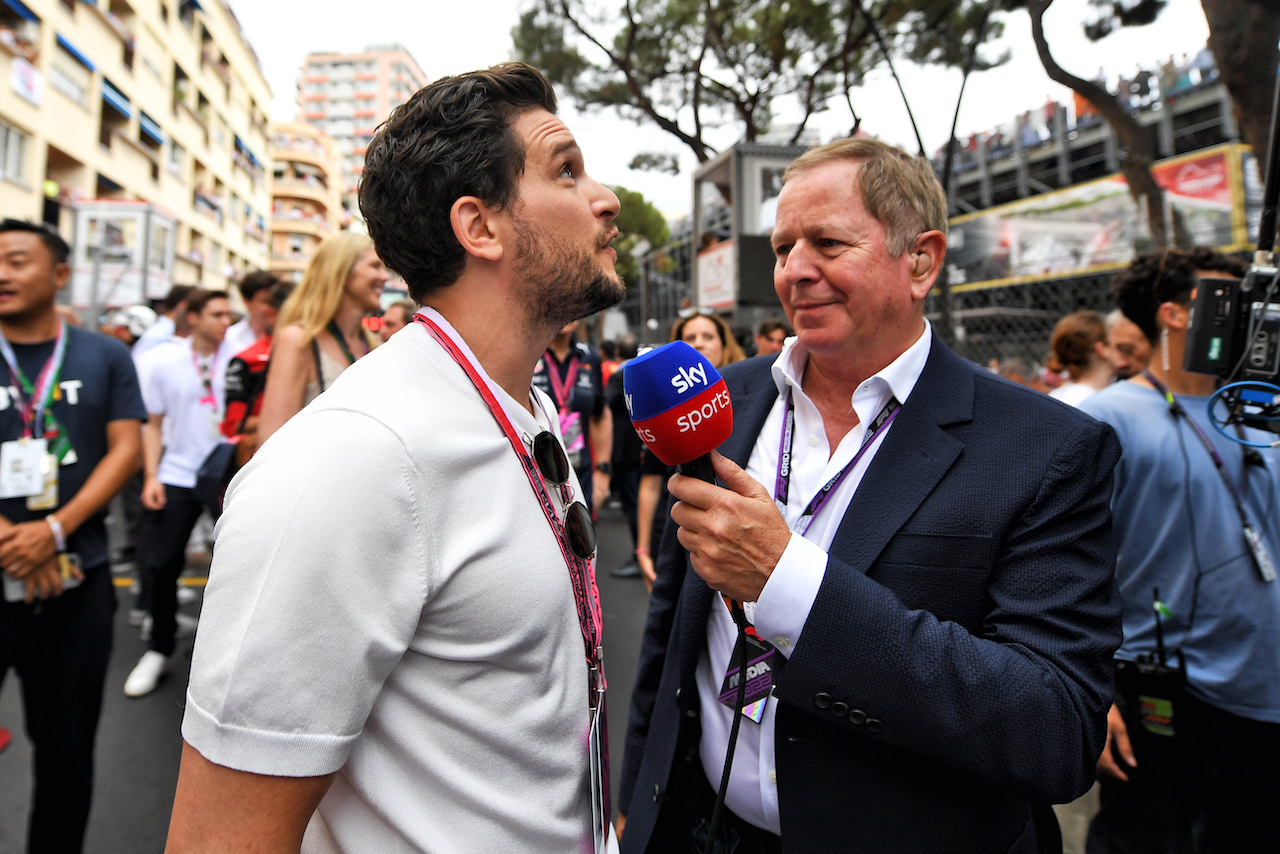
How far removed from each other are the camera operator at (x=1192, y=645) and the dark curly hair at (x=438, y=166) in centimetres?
203

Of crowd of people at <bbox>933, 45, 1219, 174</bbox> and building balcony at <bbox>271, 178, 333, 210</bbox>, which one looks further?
building balcony at <bbox>271, 178, 333, 210</bbox>

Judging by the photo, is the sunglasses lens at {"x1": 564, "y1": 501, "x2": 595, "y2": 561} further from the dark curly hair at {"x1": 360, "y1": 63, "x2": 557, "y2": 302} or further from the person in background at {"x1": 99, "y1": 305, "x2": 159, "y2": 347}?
the person in background at {"x1": 99, "y1": 305, "x2": 159, "y2": 347}

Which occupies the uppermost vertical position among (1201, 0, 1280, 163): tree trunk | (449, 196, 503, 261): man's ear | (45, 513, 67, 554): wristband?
(1201, 0, 1280, 163): tree trunk

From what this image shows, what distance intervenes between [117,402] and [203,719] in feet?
7.75

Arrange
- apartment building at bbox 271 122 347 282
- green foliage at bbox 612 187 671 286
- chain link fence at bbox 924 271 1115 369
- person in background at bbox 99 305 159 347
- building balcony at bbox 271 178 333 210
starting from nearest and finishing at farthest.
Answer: person in background at bbox 99 305 159 347
chain link fence at bbox 924 271 1115 369
green foliage at bbox 612 187 671 286
apartment building at bbox 271 122 347 282
building balcony at bbox 271 178 333 210

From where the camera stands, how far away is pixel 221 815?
36.0 inches

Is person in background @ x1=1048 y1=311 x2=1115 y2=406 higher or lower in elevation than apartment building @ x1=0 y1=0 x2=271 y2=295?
lower

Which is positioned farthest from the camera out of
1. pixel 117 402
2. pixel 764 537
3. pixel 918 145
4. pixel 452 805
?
pixel 918 145

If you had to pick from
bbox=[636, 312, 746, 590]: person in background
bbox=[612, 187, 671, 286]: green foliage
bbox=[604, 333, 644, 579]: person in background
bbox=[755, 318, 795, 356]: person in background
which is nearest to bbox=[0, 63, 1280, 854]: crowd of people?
bbox=[636, 312, 746, 590]: person in background

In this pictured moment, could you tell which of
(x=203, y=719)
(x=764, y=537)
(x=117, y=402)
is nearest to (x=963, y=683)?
(x=764, y=537)

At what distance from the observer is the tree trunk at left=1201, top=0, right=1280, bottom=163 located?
2.43 meters

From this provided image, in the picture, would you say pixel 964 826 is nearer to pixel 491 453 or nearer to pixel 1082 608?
pixel 1082 608

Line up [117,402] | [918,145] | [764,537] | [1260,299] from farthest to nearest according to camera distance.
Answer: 1. [918,145]
2. [117,402]
3. [1260,299]
4. [764,537]

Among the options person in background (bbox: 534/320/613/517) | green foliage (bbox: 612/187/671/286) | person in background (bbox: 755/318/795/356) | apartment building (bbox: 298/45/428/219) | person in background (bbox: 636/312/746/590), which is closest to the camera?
person in background (bbox: 636/312/746/590)
